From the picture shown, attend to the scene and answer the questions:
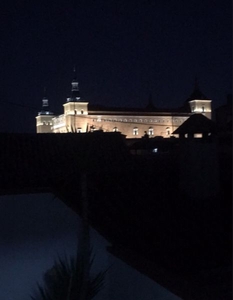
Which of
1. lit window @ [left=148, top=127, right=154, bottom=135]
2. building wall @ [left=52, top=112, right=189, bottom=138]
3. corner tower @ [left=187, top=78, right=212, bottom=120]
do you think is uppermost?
corner tower @ [left=187, top=78, right=212, bottom=120]

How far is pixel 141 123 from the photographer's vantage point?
66.5m

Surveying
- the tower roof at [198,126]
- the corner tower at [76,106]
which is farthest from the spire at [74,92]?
the tower roof at [198,126]

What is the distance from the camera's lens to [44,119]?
7256cm

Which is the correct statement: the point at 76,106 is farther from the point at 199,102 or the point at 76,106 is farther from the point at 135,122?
the point at 199,102

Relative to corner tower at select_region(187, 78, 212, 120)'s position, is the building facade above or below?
below

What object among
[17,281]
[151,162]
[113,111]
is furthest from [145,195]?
[113,111]

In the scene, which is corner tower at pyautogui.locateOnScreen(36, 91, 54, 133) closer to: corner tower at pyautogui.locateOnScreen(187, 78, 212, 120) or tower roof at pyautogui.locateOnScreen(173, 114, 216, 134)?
corner tower at pyautogui.locateOnScreen(187, 78, 212, 120)

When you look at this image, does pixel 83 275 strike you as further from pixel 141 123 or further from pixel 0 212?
pixel 141 123

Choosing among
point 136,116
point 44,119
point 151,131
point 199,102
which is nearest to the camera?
point 136,116

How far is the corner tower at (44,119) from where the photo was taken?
70.9m

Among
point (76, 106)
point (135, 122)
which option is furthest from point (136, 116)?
point (76, 106)

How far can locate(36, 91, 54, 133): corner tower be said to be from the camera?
70.9 metres

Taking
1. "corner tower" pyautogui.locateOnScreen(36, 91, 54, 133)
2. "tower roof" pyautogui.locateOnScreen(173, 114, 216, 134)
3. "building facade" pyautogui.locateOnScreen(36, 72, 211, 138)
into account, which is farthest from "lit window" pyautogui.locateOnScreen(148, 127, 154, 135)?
"tower roof" pyautogui.locateOnScreen(173, 114, 216, 134)

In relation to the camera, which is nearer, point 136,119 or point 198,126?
point 198,126
